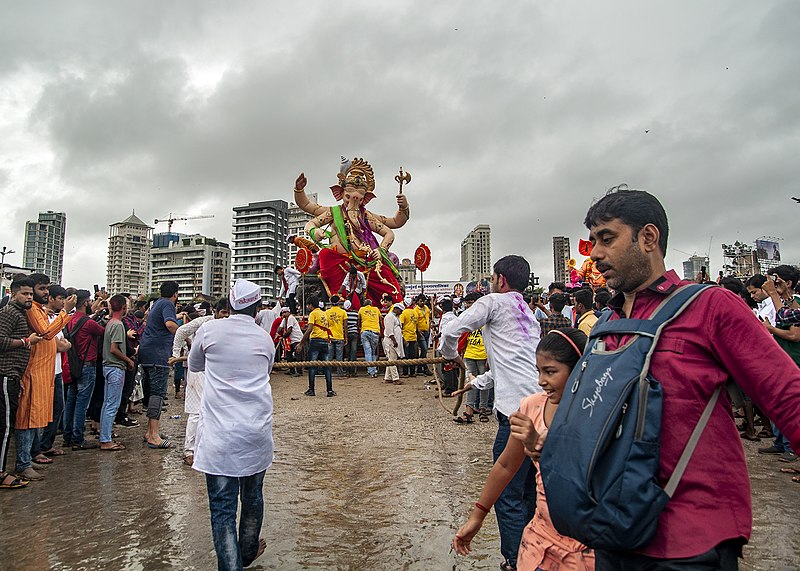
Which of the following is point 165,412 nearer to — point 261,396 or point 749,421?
point 261,396

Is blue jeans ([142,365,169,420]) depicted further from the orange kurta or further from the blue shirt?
the orange kurta

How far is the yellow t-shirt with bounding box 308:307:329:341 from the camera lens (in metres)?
10.4

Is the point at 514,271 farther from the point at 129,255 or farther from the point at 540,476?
the point at 129,255

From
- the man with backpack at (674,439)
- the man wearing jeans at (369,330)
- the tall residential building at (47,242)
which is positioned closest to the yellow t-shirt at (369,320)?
the man wearing jeans at (369,330)

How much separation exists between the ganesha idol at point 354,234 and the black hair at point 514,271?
11877mm

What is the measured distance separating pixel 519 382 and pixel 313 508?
2216 millimetres

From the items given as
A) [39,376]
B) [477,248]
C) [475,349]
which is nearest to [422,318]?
[475,349]

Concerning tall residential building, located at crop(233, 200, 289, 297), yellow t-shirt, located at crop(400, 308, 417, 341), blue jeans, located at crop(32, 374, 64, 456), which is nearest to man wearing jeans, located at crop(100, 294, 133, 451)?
blue jeans, located at crop(32, 374, 64, 456)

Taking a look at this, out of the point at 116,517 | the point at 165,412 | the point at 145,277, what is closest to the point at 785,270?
the point at 116,517

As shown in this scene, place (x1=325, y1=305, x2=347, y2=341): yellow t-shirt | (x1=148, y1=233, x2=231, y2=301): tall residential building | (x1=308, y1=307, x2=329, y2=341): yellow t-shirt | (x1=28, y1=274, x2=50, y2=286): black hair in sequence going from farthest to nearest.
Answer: (x1=148, y1=233, x2=231, y2=301): tall residential building → (x1=325, y1=305, x2=347, y2=341): yellow t-shirt → (x1=308, y1=307, x2=329, y2=341): yellow t-shirt → (x1=28, y1=274, x2=50, y2=286): black hair

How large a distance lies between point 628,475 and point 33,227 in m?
124

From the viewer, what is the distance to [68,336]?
6523mm

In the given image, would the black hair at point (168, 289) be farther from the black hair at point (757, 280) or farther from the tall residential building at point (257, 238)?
the tall residential building at point (257, 238)

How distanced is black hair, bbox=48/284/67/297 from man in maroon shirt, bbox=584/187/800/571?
20.6ft
